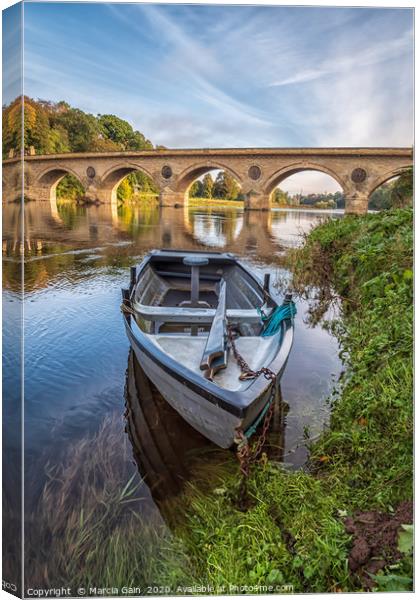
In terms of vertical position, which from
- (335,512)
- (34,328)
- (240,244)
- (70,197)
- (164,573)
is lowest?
(164,573)

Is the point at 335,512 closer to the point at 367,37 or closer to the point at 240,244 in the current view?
the point at 367,37

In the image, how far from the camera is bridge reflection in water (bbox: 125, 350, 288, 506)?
9.35 ft

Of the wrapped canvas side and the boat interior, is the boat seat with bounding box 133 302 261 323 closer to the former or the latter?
the boat interior

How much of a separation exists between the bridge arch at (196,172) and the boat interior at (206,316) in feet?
56.5

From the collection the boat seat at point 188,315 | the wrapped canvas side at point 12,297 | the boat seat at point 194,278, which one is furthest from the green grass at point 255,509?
the boat seat at point 194,278

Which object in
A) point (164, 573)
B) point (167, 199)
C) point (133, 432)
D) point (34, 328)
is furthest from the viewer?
point (167, 199)

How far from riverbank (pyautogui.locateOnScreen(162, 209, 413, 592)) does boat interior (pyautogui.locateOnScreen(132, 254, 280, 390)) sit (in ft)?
2.24

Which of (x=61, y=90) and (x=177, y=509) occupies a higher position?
(x=61, y=90)

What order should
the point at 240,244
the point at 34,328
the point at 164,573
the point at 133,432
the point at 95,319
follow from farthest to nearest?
the point at 240,244 < the point at 95,319 < the point at 34,328 < the point at 133,432 < the point at 164,573

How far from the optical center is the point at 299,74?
2.51 meters

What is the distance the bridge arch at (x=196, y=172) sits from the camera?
909 inches

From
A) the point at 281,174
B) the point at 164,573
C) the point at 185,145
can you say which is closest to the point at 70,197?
the point at 281,174

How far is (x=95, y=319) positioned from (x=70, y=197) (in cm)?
1736

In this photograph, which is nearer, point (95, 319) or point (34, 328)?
point (34, 328)
